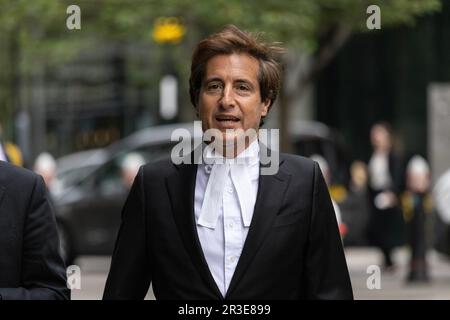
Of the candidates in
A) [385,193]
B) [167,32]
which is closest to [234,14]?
[385,193]

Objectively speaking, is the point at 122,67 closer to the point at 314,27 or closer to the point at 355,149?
the point at 355,149

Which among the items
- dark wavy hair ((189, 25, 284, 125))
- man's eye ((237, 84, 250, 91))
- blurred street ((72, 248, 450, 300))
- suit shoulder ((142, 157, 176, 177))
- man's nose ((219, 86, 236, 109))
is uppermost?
dark wavy hair ((189, 25, 284, 125))

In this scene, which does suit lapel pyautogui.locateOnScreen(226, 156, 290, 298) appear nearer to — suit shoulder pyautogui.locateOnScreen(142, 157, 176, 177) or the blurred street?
suit shoulder pyautogui.locateOnScreen(142, 157, 176, 177)

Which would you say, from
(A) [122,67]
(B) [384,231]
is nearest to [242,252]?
(B) [384,231]

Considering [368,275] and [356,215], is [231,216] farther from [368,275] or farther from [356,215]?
[356,215]

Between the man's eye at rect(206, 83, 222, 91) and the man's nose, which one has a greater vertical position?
the man's eye at rect(206, 83, 222, 91)

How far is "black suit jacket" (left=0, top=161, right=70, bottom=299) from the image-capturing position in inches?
178

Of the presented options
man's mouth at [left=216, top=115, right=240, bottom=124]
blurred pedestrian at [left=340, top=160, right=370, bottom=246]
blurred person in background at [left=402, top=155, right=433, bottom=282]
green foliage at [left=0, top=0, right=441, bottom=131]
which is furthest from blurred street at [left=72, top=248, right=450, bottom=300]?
man's mouth at [left=216, top=115, right=240, bottom=124]

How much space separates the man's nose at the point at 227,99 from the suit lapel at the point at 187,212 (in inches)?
10.9

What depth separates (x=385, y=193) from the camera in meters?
18.5

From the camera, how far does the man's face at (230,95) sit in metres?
4.48

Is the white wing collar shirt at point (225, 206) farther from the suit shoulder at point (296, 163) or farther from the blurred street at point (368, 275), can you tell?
the blurred street at point (368, 275)

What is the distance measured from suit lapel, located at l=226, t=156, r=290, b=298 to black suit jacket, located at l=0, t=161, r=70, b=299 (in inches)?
22.6

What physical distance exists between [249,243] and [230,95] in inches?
18.4
